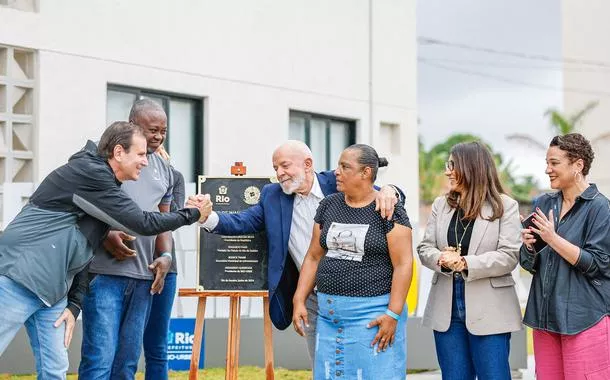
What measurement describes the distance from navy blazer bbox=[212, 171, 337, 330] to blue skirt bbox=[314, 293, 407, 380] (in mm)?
686

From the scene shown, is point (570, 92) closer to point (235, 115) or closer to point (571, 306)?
point (235, 115)

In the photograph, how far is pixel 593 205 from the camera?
17.5 ft

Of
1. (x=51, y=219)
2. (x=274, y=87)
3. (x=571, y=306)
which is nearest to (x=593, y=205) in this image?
(x=571, y=306)

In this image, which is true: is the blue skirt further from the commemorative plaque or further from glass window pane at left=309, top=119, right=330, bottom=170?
glass window pane at left=309, top=119, right=330, bottom=170

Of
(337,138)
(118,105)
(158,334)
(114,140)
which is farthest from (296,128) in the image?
(114,140)

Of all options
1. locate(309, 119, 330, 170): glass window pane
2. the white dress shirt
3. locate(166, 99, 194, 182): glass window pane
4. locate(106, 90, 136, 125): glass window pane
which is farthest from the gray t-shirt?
locate(309, 119, 330, 170): glass window pane

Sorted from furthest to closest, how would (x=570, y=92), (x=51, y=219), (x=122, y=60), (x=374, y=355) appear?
(x=570, y=92)
(x=122, y=60)
(x=374, y=355)
(x=51, y=219)

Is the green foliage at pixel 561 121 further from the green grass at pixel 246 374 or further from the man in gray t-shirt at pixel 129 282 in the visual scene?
the man in gray t-shirt at pixel 129 282

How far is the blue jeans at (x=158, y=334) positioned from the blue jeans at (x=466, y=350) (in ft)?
6.59

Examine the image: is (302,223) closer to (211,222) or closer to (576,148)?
(211,222)

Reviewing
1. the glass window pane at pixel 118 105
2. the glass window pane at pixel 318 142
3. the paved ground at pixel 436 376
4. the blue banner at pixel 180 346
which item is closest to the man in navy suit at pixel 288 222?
the blue banner at pixel 180 346

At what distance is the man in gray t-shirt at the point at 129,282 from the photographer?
18.4 ft

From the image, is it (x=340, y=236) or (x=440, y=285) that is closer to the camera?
(x=340, y=236)

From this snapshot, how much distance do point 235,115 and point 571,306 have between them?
683 centimetres
